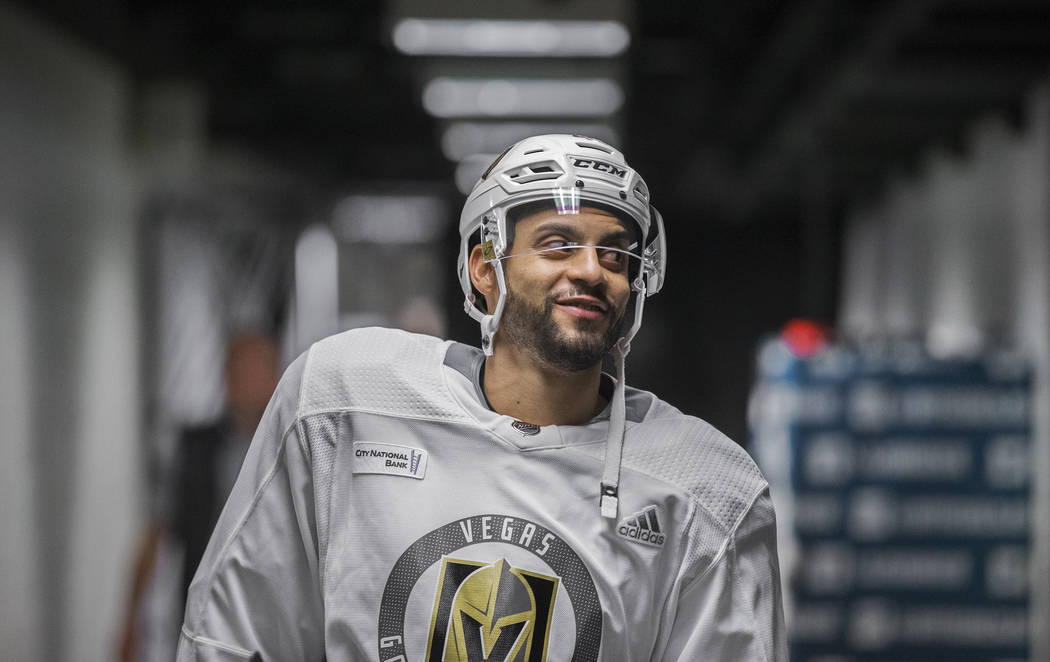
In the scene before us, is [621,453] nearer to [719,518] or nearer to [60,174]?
[719,518]

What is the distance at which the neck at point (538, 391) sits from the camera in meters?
1.59

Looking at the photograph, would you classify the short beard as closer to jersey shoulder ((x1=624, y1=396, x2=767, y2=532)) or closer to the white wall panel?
jersey shoulder ((x1=624, y1=396, x2=767, y2=532))

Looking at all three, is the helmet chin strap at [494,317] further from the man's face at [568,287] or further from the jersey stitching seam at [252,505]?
the jersey stitching seam at [252,505]

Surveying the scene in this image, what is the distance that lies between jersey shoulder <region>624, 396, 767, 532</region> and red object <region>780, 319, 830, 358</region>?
327cm

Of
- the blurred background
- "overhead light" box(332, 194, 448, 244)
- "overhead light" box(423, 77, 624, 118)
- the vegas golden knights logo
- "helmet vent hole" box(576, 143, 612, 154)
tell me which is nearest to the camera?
the vegas golden knights logo

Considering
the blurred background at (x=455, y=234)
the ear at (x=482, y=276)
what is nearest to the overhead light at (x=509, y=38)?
the blurred background at (x=455, y=234)

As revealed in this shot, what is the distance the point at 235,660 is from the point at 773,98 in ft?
18.4

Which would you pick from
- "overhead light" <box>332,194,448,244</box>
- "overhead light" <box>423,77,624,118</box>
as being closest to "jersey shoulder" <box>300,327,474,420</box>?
"overhead light" <box>423,77,624,118</box>

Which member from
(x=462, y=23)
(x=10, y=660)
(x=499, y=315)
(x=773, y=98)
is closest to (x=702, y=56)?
(x=773, y=98)

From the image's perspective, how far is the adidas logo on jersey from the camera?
1.53 meters

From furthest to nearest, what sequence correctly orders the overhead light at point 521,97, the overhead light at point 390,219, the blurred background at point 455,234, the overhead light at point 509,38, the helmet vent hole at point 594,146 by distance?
the overhead light at point 390,219, the overhead light at point 521,97, the overhead light at point 509,38, the blurred background at point 455,234, the helmet vent hole at point 594,146

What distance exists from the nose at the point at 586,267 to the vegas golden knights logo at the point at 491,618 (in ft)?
1.21

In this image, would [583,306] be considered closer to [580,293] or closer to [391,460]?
[580,293]

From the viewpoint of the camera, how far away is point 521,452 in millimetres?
1546
